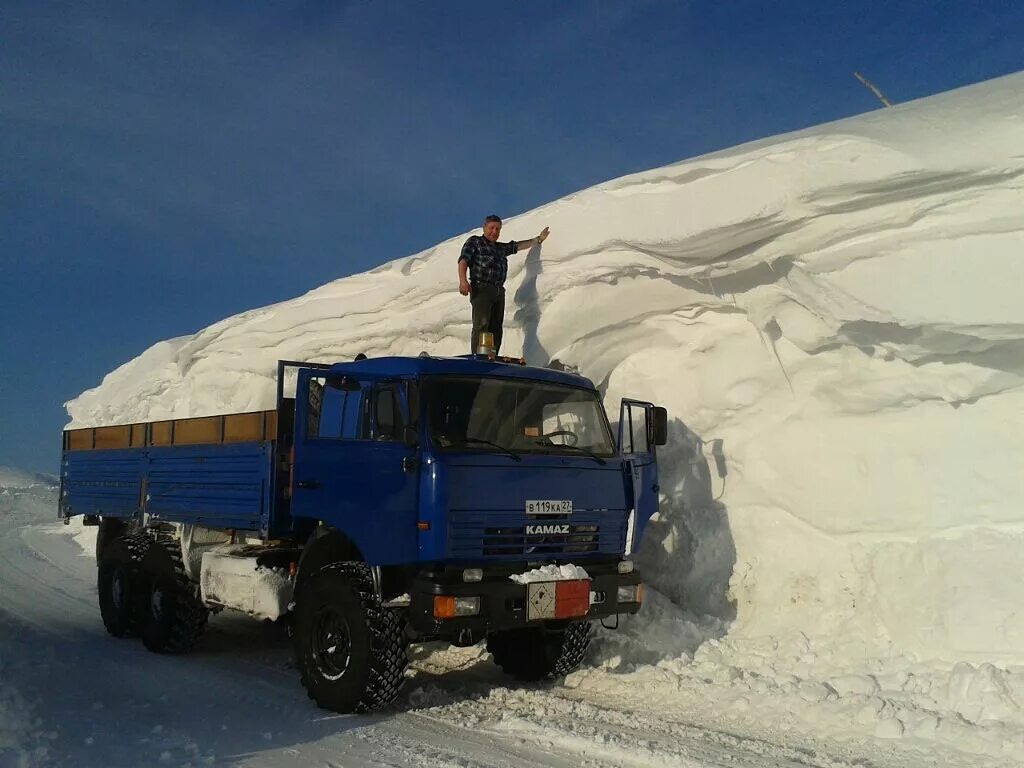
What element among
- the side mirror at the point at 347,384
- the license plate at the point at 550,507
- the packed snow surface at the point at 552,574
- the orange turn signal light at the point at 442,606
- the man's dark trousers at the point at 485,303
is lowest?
the orange turn signal light at the point at 442,606

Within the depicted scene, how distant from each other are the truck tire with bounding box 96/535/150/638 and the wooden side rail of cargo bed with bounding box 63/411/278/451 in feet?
3.51

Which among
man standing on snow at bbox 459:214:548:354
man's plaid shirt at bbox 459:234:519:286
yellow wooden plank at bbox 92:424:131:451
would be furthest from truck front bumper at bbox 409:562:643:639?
yellow wooden plank at bbox 92:424:131:451

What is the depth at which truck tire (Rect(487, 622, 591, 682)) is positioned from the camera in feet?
21.9

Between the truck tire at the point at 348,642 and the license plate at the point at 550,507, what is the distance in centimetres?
112

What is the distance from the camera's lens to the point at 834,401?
Answer: 28.0ft

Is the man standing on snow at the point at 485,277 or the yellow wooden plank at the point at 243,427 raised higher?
the man standing on snow at the point at 485,277

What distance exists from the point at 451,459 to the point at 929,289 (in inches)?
194

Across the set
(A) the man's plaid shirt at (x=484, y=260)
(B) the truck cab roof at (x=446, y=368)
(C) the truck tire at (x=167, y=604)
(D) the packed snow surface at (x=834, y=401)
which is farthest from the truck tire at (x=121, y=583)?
(D) the packed snow surface at (x=834, y=401)

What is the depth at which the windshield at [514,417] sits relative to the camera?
5.78 metres

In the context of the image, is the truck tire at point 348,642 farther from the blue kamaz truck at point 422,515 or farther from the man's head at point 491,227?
the man's head at point 491,227

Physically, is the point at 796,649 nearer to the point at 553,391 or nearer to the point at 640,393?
the point at 553,391

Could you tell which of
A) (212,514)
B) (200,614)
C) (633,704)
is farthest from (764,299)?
(200,614)

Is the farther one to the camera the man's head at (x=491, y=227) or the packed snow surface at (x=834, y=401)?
the man's head at (x=491, y=227)

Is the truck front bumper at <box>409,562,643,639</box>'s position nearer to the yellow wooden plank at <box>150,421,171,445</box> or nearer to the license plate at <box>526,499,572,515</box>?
the license plate at <box>526,499,572,515</box>
